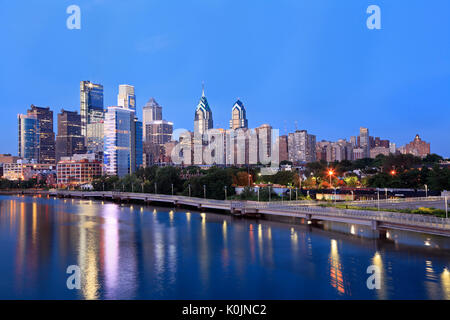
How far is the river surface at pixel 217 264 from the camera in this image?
27.3 meters

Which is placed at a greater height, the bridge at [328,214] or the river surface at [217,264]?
the bridge at [328,214]

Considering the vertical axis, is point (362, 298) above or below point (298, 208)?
below

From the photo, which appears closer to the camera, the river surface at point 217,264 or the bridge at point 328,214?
the river surface at point 217,264

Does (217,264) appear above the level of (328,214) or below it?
below

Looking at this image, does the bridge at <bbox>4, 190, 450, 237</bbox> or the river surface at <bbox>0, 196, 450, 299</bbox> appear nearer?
the river surface at <bbox>0, 196, 450, 299</bbox>

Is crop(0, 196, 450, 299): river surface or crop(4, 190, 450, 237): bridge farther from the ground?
crop(4, 190, 450, 237): bridge

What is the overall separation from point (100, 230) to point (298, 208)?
99.5 feet

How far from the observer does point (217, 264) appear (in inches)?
1363

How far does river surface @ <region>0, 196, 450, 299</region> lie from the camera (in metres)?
27.3

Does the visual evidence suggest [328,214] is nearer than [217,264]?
No
